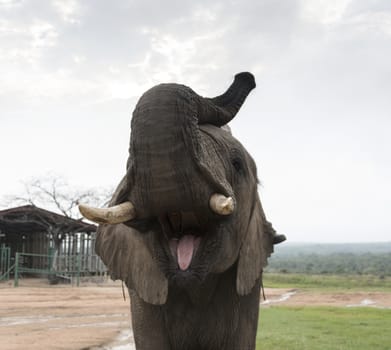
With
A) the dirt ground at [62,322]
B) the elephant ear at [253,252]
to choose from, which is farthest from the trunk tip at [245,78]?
the dirt ground at [62,322]

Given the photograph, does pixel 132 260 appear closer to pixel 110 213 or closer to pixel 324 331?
pixel 110 213

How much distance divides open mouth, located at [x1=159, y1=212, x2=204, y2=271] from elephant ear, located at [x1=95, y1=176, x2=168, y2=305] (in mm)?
161

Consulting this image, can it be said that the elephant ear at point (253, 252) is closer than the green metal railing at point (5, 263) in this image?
Yes

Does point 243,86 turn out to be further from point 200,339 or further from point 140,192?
point 200,339

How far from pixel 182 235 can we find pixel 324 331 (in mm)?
9489

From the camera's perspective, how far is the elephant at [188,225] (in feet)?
8.27

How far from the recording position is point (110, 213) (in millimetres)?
2654

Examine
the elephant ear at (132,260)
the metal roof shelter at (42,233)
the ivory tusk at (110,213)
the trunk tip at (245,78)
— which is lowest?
the elephant ear at (132,260)

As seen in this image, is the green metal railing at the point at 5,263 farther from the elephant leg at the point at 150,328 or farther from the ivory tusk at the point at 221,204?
the ivory tusk at the point at 221,204

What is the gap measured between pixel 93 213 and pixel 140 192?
24 centimetres

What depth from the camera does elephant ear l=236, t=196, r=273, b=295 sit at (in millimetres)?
3273

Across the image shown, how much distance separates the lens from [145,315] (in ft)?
11.7

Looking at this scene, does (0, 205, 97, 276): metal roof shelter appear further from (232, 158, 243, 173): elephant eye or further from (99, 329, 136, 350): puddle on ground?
(232, 158, 243, 173): elephant eye

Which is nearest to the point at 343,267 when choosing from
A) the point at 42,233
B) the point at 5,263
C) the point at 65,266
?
the point at 42,233
